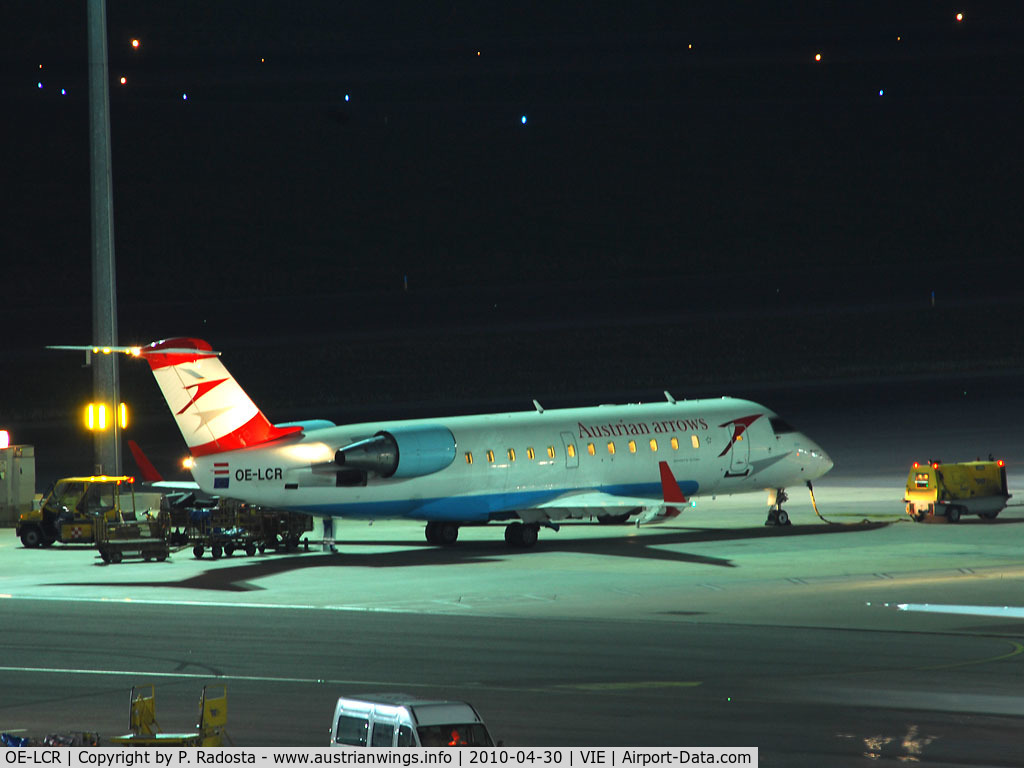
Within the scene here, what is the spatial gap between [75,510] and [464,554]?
10848mm

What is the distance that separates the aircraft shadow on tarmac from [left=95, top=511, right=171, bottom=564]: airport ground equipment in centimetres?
56

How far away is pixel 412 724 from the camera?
48.4 feet

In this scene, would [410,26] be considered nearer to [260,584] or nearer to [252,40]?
[252,40]

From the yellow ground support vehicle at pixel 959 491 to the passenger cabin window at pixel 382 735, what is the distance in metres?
30.6

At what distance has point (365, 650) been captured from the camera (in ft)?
82.9

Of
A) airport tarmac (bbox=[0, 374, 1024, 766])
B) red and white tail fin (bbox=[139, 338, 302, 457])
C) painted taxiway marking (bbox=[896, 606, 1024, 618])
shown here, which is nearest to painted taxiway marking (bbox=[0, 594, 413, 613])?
airport tarmac (bbox=[0, 374, 1024, 766])

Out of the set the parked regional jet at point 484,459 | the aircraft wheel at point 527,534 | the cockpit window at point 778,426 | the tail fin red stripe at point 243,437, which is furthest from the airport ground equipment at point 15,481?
the cockpit window at point 778,426

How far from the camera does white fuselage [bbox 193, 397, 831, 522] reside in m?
37.4

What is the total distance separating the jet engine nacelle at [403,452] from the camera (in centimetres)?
3775

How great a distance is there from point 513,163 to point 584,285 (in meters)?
25.5

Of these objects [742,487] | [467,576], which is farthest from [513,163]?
[467,576]

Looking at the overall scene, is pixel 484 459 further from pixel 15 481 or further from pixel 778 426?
pixel 15 481

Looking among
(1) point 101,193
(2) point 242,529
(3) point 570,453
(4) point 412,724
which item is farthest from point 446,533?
(4) point 412,724

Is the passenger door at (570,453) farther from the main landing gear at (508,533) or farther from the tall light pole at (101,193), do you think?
the tall light pole at (101,193)
